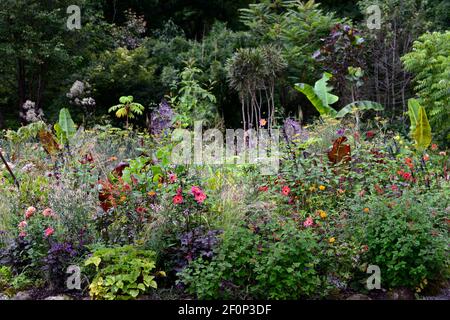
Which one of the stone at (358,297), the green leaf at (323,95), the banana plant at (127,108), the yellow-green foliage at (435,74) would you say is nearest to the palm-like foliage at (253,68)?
the green leaf at (323,95)

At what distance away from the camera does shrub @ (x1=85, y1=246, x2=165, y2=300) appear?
13.7 feet

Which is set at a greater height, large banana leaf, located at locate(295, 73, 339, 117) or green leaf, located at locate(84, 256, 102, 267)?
large banana leaf, located at locate(295, 73, 339, 117)

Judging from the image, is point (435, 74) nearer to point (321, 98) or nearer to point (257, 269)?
point (321, 98)

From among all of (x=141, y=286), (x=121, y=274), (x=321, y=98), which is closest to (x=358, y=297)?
(x=141, y=286)

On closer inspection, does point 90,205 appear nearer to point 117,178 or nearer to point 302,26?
point 117,178

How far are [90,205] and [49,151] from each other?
6.92 feet

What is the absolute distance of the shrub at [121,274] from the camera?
4.19 meters

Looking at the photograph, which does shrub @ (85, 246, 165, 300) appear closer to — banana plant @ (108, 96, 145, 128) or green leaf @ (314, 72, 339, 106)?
banana plant @ (108, 96, 145, 128)

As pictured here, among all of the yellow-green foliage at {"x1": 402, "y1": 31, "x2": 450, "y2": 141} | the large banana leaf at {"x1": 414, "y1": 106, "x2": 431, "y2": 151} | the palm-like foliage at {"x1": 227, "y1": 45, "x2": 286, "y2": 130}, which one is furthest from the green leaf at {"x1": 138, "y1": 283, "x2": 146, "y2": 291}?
the palm-like foliage at {"x1": 227, "y1": 45, "x2": 286, "y2": 130}

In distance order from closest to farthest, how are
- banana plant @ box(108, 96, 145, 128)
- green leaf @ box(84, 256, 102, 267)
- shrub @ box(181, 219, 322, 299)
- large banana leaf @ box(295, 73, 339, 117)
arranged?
shrub @ box(181, 219, 322, 299), green leaf @ box(84, 256, 102, 267), banana plant @ box(108, 96, 145, 128), large banana leaf @ box(295, 73, 339, 117)

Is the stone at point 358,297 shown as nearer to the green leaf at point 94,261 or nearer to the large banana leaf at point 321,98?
the green leaf at point 94,261

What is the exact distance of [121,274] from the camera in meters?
4.25

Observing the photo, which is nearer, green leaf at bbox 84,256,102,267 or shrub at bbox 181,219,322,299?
shrub at bbox 181,219,322,299

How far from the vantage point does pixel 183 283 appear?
14.4 feet
